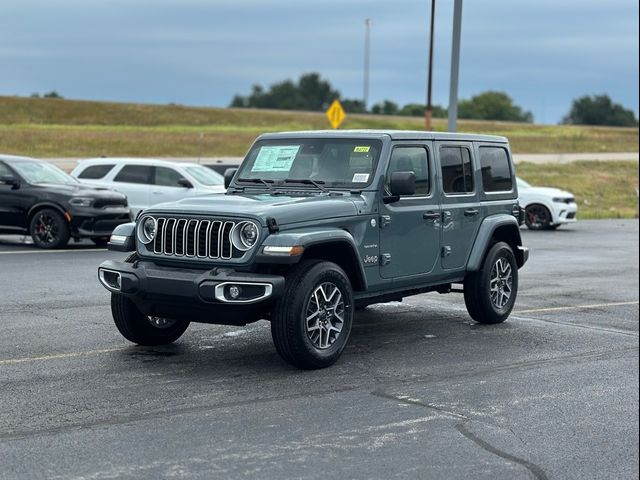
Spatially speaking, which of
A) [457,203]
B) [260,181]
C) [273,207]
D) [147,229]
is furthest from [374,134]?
[147,229]

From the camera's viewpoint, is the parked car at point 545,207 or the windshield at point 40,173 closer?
the windshield at point 40,173

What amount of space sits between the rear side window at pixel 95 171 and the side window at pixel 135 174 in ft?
0.90

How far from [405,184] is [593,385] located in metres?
2.23

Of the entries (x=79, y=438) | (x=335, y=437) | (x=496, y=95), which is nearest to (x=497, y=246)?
(x=335, y=437)

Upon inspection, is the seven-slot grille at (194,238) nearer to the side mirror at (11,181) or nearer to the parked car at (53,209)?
the parked car at (53,209)

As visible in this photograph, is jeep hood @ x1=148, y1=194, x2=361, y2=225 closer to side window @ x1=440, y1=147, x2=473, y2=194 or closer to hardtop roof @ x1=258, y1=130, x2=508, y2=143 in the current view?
hardtop roof @ x1=258, y1=130, x2=508, y2=143

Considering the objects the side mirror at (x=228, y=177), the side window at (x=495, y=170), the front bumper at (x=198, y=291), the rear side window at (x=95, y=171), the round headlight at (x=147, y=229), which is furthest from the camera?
the rear side window at (x=95, y=171)

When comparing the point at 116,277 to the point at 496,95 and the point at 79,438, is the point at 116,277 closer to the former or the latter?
the point at 79,438

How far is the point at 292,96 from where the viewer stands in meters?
139

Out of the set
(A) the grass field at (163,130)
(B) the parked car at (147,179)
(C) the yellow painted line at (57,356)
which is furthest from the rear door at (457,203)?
(A) the grass field at (163,130)

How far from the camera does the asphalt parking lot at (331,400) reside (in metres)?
5.74

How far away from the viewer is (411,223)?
926 centimetres

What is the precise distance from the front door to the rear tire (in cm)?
187

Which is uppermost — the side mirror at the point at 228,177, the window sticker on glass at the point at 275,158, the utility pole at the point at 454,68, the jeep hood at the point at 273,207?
the utility pole at the point at 454,68
